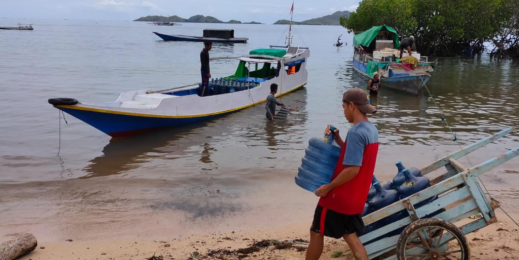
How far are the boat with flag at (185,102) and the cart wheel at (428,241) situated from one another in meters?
7.16

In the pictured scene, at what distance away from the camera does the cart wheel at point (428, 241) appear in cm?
369

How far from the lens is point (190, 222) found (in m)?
6.18

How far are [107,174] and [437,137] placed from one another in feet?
26.4

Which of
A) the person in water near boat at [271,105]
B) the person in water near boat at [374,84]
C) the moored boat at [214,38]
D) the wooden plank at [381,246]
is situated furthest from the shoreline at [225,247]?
the moored boat at [214,38]

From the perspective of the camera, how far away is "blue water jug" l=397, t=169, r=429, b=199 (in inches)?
160

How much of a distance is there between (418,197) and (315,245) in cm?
93

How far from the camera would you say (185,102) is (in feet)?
39.6

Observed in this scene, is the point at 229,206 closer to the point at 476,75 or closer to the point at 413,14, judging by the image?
the point at 476,75

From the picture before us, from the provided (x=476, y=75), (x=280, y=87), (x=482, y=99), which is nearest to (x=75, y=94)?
(x=280, y=87)

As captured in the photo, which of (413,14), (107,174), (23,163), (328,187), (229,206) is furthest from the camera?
(413,14)

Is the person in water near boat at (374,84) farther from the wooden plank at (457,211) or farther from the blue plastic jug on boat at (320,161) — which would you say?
the blue plastic jug on boat at (320,161)

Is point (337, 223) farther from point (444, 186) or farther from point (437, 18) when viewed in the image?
point (437, 18)

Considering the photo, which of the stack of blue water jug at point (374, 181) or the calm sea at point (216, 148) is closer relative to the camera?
A: the stack of blue water jug at point (374, 181)

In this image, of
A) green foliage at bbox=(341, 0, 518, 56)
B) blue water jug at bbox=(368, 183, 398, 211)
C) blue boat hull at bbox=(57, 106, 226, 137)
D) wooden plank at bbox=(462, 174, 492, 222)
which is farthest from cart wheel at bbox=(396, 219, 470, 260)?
green foliage at bbox=(341, 0, 518, 56)
